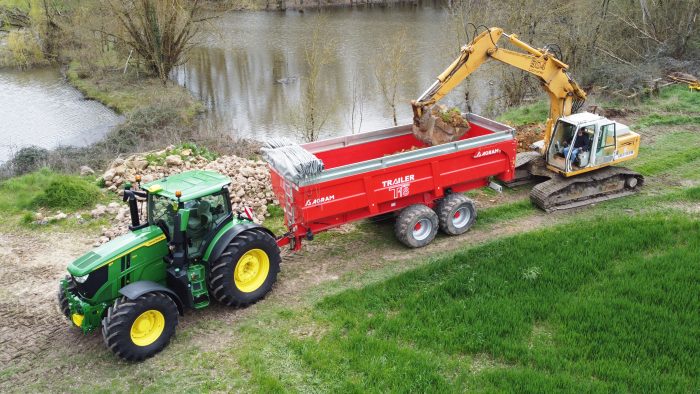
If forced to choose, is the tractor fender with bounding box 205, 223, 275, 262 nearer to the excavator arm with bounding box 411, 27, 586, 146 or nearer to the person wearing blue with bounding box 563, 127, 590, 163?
the excavator arm with bounding box 411, 27, 586, 146

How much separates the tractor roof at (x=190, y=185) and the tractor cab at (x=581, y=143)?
7.25m

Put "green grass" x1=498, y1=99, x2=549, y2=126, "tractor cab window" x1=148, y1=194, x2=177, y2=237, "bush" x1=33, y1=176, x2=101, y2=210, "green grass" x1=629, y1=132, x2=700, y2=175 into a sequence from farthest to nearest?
"green grass" x1=498, y1=99, x2=549, y2=126, "green grass" x1=629, y1=132, x2=700, y2=175, "bush" x1=33, y1=176, x2=101, y2=210, "tractor cab window" x1=148, y1=194, x2=177, y2=237

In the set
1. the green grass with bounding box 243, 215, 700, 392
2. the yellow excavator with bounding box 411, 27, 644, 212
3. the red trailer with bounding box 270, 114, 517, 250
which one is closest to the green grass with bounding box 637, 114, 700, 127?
the yellow excavator with bounding box 411, 27, 644, 212

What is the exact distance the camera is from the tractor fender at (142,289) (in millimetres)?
7332

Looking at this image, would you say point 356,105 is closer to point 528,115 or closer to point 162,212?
point 528,115

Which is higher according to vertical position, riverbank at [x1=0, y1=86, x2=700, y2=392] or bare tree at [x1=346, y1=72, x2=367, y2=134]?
bare tree at [x1=346, y1=72, x2=367, y2=134]

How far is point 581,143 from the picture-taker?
12.1 meters

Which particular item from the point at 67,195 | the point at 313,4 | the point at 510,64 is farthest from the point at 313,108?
the point at 313,4

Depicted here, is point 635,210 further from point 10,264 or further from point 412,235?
point 10,264

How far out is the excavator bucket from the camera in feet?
37.1

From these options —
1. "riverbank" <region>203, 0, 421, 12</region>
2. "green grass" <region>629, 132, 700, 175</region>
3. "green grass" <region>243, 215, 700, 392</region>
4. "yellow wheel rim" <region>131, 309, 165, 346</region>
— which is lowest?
"green grass" <region>243, 215, 700, 392</region>

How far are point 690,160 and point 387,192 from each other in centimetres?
832

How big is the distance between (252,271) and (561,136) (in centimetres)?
736

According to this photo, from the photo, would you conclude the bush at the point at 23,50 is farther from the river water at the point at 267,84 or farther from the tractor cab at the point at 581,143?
the tractor cab at the point at 581,143
